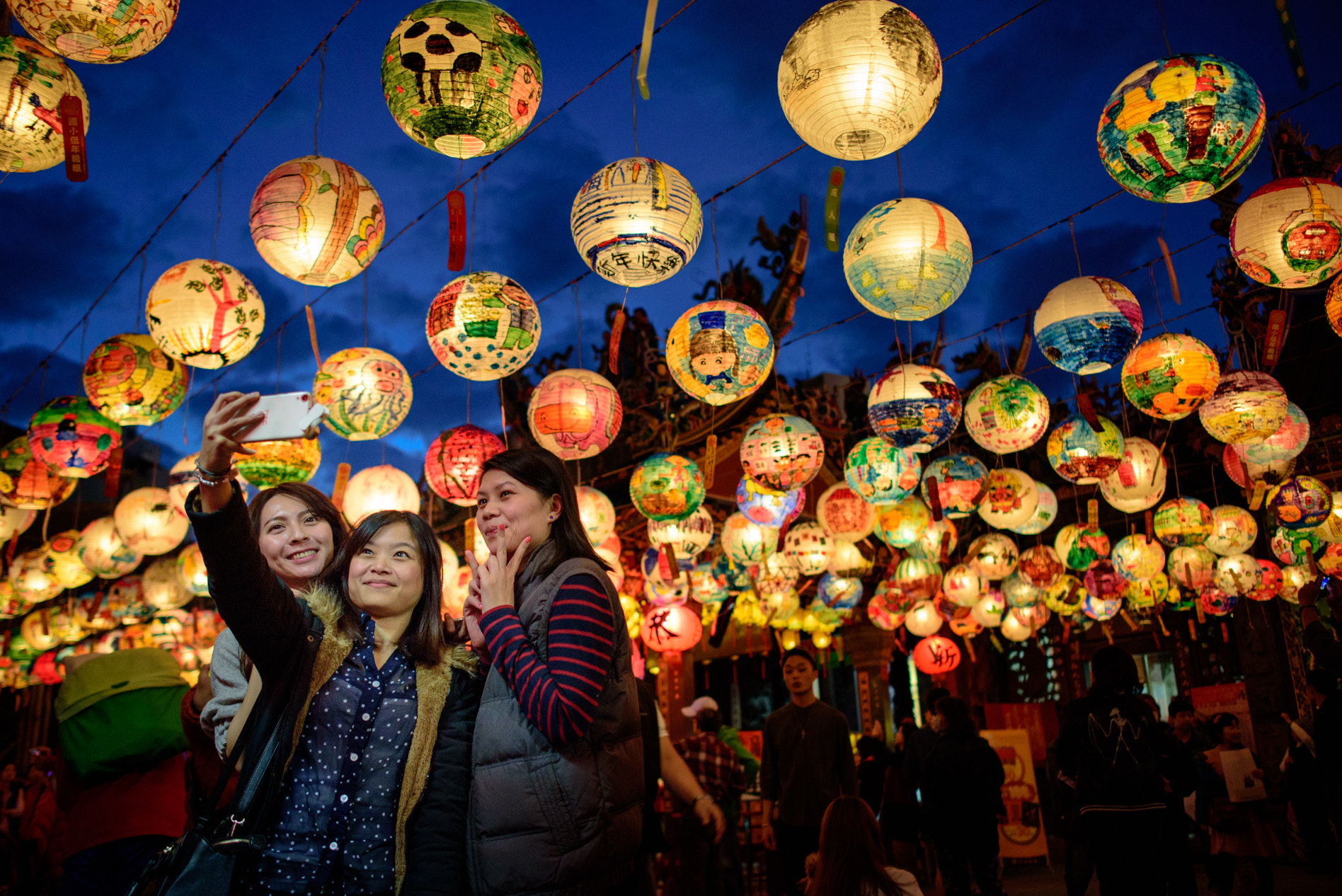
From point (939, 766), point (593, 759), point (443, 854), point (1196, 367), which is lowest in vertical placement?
point (939, 766)

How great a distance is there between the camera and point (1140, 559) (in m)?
7.00

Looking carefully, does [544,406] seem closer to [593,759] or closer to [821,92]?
[821,92]

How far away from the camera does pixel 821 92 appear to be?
2822 millimetres

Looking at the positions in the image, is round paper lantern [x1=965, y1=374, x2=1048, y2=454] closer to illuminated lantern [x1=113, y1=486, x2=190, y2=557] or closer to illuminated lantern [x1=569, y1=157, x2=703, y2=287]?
illuminated lantern [x1=569, y1=157, x2=703, y2=287]

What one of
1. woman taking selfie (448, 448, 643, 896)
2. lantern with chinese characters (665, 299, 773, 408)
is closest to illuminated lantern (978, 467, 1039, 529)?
lantern with chinese characters (665, 299, 773, 408)

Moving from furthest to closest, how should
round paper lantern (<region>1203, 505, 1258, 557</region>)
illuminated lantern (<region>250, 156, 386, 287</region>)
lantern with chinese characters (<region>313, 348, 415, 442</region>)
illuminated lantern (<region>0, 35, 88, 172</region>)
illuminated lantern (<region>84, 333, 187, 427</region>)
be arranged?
1. round paper lantern (<region>1203, 505, 1258, 557</region>)
2. illuminated lantern (<region>84, 333, 187, 427</region>)
3. lantern with chinese characters (<region>313, 348, 415, 442</region>)
4. illuminated lantern (<region>250, 156, 386, 287</region>)
5. illuminated lantern (<region>0, 35, 88, 172</region>)

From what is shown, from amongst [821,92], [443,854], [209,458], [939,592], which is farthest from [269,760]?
[939,592]

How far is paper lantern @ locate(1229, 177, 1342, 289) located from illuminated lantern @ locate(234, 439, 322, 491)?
471 cm

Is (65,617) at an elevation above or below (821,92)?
below

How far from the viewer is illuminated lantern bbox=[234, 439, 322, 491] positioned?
4.72 m

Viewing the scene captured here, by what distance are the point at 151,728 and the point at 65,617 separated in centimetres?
1022

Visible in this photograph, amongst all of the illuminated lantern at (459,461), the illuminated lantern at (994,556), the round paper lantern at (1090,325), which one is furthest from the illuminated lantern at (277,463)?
the illuminated lantern at (994,556)

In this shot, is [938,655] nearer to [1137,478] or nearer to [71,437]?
[1137,478]

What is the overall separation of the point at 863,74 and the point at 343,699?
7.85ft
